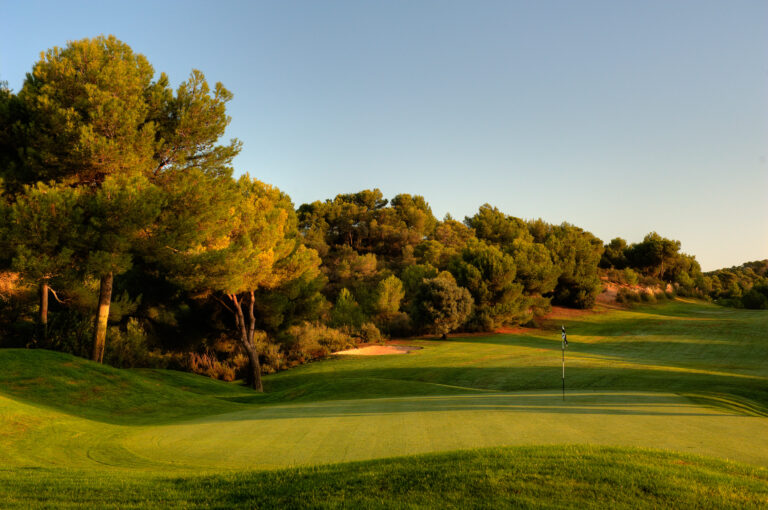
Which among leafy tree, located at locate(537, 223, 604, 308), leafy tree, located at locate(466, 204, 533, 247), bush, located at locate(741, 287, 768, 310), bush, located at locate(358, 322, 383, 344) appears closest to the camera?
bush, located at locate(358, 322, 383, 344)

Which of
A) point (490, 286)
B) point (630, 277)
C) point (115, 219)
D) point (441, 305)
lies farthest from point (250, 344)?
point (630, 277)

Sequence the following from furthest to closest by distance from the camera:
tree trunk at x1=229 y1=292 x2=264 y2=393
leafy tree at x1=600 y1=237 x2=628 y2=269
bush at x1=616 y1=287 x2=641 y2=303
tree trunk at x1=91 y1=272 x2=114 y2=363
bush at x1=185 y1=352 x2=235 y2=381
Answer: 1. leafy tree at x1=600 y1=237 x2=628 y2=269
2. bush at x1=616 y1=287 x2=641 y2=303
3. bush at x1=185 y1=352 x2=235 y2=381
4. tree trunk at x1=229 y1=292 x2=264 y2=393
5. tree trunk at x1=91 y1=272 x2=114 y2=363

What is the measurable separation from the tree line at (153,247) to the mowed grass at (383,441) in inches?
176

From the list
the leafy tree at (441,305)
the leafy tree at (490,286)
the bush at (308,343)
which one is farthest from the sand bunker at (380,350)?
the leafy tree at (490,286)

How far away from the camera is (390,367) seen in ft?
80.5

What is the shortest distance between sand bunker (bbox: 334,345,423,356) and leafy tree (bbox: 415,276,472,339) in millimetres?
3247

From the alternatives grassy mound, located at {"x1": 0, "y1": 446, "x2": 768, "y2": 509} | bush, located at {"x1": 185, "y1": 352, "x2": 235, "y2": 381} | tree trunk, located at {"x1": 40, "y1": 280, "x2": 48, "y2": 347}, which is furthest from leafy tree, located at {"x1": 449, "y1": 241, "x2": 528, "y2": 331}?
grassy mound, located at {"x1": 0, "y1": 446, "x2": 768, "y2": 509}

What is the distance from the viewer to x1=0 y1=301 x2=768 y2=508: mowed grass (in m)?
4.64

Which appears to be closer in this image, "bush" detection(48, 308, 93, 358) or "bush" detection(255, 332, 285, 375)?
"bush" detection(48, 308, 93, 358)

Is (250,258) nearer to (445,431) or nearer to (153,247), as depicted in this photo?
(153,247)

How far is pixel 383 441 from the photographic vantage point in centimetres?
796

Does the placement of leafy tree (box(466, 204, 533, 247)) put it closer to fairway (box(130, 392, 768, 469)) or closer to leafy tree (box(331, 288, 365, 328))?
leafy tree (box(331, 288, 365, 328))

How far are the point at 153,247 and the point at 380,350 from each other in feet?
57.8

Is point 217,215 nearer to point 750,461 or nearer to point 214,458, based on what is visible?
point 214,458
